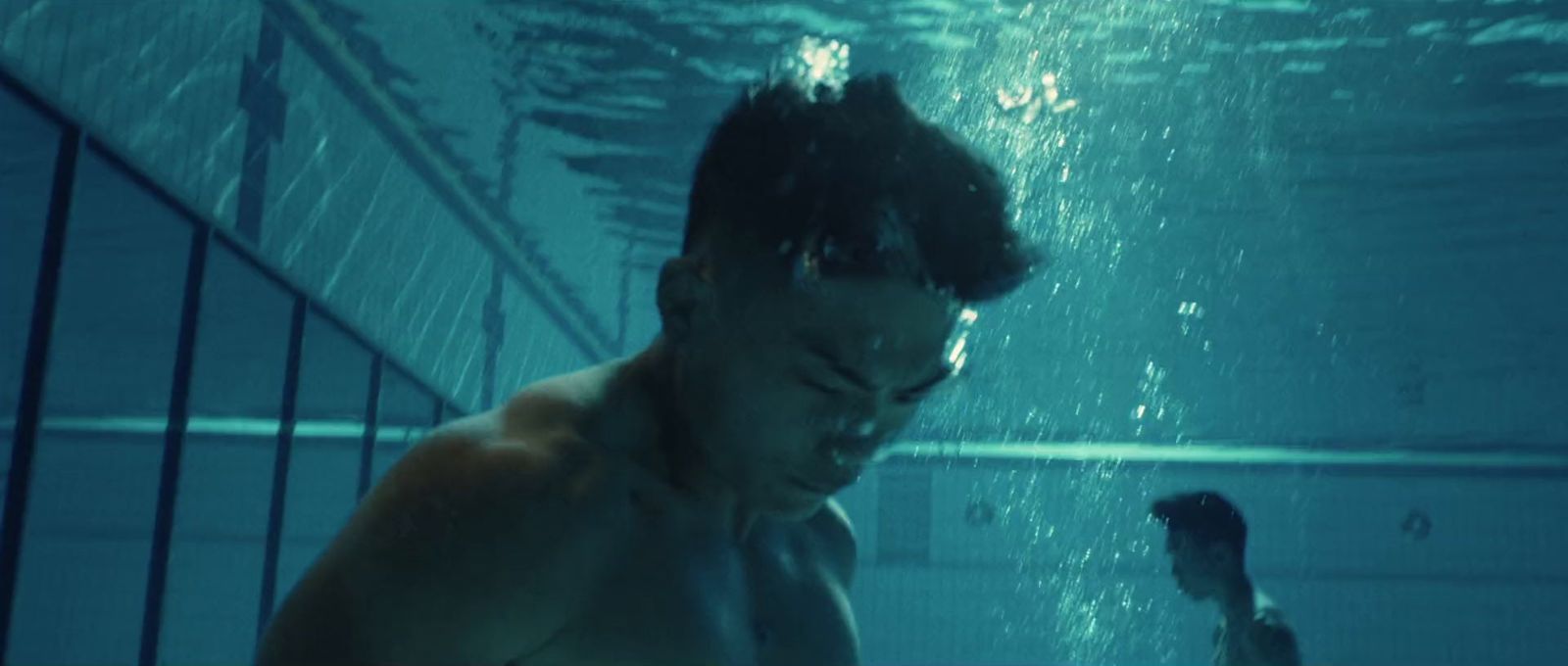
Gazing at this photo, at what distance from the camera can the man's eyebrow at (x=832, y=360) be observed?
157 cm

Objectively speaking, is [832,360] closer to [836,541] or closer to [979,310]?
[979,310]

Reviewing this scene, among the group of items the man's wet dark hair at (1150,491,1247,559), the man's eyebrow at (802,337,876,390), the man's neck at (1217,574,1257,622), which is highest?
the man's eyebrow at (802,337,876,390)

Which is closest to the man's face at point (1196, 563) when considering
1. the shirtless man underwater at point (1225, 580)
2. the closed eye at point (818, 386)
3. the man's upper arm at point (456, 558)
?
the shirtless man underwater at point (1225, 580)

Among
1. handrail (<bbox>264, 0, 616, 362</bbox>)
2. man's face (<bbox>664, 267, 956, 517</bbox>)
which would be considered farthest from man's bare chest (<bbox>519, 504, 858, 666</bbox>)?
handrail (<bbox>264, 0, 616, 362</bbox>)

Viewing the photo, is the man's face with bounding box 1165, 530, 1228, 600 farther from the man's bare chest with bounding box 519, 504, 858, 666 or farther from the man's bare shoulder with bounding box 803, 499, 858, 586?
the man's bare chest with bounding box 519, 504, 858, 666

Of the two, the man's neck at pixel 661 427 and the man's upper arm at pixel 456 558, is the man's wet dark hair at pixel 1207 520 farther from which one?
the man's upper arm at pixel 456 558

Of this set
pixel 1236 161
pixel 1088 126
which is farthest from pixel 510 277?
pixel 1236 161

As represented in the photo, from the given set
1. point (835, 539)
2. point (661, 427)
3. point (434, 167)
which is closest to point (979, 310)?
point (661, 427)

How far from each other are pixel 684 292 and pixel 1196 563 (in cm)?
597

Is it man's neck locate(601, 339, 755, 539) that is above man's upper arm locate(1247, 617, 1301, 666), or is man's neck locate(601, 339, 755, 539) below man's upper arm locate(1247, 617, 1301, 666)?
above

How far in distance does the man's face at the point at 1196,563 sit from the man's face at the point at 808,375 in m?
5.68

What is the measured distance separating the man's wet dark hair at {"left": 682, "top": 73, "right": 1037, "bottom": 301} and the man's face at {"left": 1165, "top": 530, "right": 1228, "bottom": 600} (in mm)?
5738

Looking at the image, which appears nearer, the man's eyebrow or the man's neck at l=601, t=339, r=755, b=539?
the man's eyebrow

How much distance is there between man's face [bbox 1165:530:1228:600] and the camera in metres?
6.98
